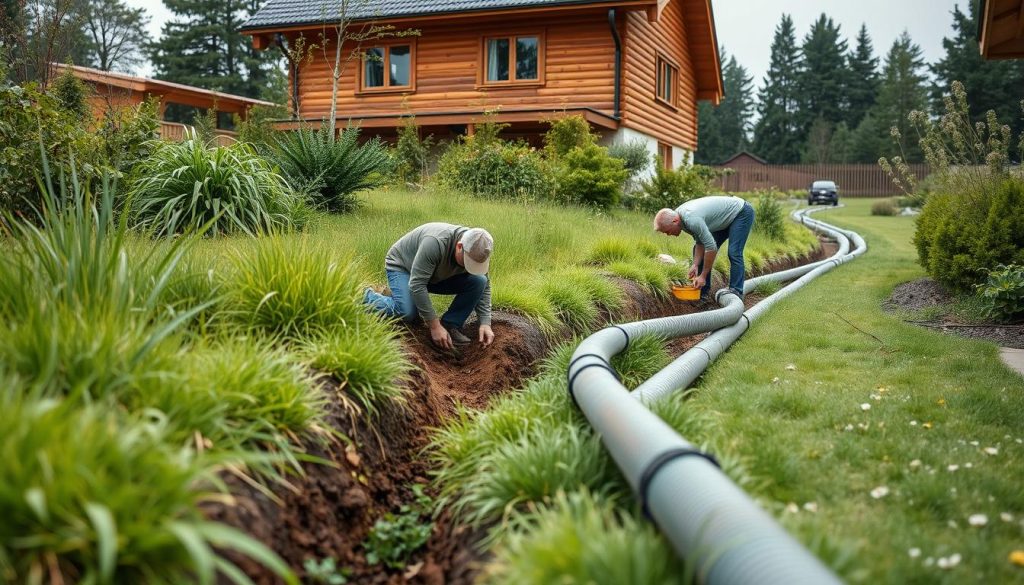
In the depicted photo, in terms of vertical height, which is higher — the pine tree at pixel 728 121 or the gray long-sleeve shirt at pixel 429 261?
the pine tree at pixel 728 121

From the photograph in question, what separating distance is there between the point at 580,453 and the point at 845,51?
250ft

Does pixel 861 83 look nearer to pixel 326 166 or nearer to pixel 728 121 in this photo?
pixel 728 121

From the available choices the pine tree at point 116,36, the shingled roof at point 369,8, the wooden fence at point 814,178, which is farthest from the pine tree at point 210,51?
the wooden fence at point 814,178

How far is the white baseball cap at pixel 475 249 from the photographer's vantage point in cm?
495

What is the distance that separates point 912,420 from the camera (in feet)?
13.5

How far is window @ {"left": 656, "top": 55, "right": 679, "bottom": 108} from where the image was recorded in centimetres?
2142

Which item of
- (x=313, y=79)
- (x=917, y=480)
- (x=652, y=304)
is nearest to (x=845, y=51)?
(x=313, y=79)

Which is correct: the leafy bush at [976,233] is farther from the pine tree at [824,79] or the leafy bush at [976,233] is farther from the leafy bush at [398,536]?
the pine tree at [824,79]

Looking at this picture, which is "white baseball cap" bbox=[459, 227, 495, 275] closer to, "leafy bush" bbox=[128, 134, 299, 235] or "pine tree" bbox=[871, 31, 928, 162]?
"leafy bush" bbox=[128, 134, 299, 235]

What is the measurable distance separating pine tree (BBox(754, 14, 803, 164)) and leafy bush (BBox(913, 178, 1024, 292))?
61.3m

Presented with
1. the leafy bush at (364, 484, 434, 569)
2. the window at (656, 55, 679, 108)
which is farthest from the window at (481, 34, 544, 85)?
the leafy bush at (364, 484, 434, 569)

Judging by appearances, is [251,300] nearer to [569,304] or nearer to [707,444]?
[707,444]

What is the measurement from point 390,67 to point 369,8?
149 cm

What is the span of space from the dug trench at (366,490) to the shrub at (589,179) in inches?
303
